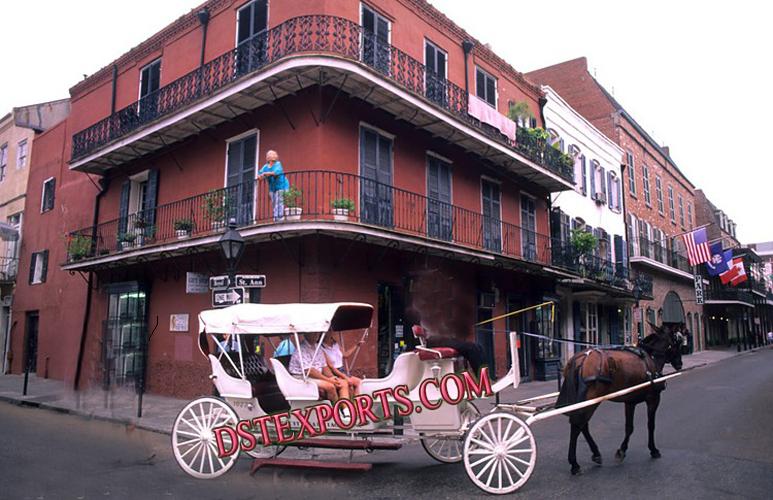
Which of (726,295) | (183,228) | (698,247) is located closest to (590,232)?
(698,247)

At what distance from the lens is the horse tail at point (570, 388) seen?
6.63 metres

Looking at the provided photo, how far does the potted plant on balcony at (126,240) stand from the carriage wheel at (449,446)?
11.3 m

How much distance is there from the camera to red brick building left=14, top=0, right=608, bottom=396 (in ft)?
38.4

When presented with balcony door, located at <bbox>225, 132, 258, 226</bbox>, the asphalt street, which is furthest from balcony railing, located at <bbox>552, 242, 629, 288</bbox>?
balcony door, located at <bbox>225, 132, 258, 226</bbox>

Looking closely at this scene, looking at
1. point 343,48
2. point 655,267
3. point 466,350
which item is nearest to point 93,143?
point 343,48

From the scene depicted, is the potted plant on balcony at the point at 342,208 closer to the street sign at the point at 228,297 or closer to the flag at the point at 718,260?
the street sign at the point at 228,297

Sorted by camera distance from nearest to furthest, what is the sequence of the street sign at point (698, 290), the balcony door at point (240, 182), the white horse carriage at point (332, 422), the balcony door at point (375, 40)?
the white horse carriage at point (332, 422)
the balcony door at point (375, 40)
the balcony door at point (240, 182)
the street sign at point (698, 290)

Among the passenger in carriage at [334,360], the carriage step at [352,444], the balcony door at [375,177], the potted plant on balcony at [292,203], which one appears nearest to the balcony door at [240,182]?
the potted plant on balcony at [292,203]

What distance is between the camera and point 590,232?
22328 millimetres

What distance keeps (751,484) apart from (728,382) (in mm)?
13397

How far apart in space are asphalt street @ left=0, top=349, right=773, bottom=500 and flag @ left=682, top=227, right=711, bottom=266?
20.0 m

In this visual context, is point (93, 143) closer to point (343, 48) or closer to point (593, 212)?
point (343, 48)

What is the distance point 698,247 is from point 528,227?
46.3 ft

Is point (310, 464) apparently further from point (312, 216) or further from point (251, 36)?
point (251, 36)
